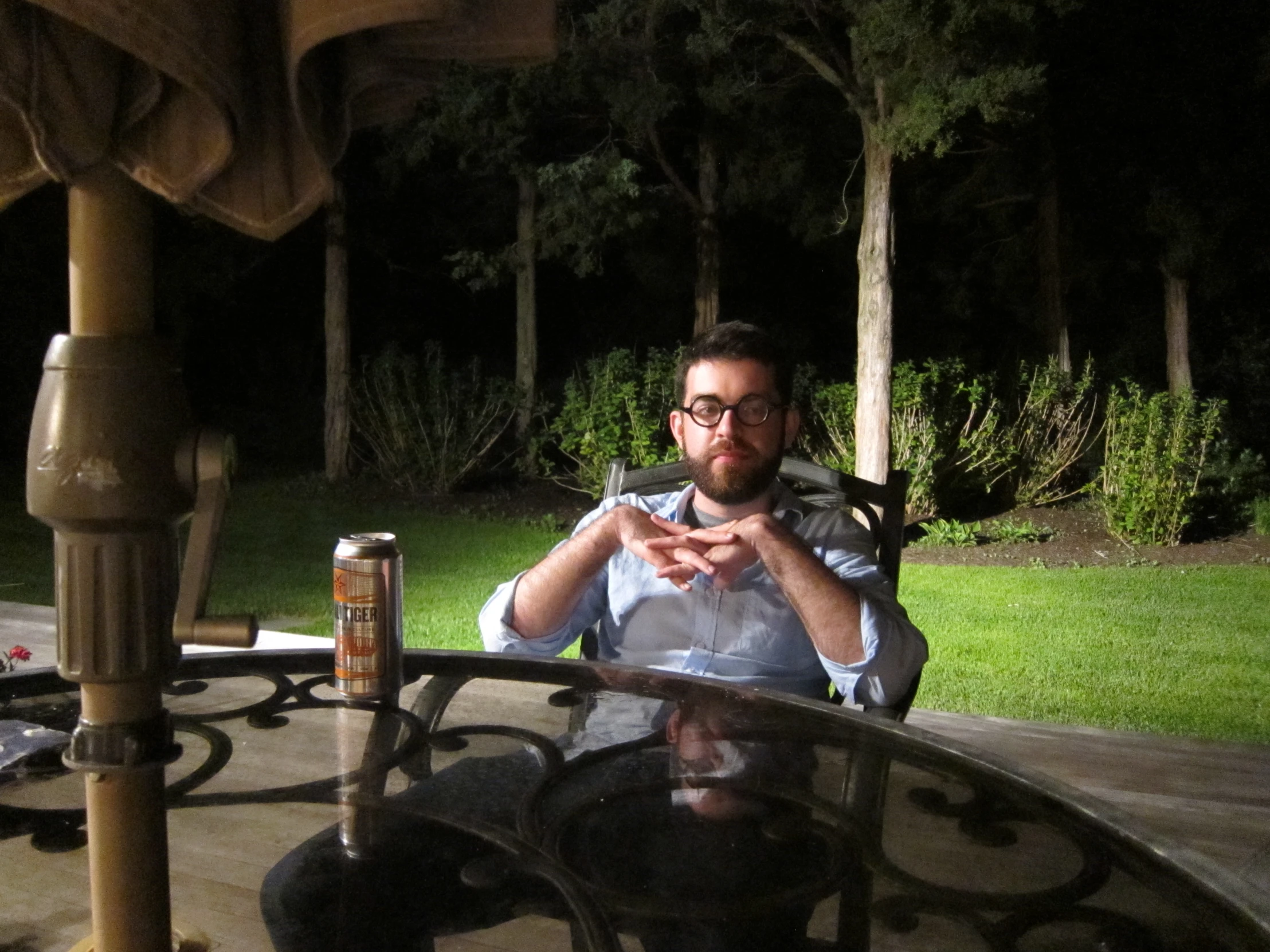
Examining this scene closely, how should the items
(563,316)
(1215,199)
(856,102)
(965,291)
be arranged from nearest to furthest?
(856,102)
(1215,199)
(965,291)
(563,316)

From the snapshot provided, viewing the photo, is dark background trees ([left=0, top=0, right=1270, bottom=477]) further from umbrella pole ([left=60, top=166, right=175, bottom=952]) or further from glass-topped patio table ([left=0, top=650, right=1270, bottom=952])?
umbrella pole ([left=60, top=166, right=175, bottom=952])

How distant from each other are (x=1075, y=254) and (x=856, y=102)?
5928mm

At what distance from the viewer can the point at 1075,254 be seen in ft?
42.4

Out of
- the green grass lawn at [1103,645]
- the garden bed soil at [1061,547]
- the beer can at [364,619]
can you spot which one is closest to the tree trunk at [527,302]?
the garden bed soil at [1061,547]

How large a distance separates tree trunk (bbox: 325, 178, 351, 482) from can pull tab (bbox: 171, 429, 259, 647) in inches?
406

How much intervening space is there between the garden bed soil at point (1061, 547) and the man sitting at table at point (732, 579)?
535 centimetres

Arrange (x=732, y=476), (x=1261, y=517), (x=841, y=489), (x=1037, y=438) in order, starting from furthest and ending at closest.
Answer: (x=1037, y=438) → (x=1261, y=517) → (x=841, y=489) → (x=732, y=476)

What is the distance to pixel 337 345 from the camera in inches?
428

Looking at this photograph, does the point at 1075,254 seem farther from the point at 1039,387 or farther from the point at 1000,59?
the point at 1000,59

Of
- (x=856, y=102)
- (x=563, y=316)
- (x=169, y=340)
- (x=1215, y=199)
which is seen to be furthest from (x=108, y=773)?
(x=563, y=316)

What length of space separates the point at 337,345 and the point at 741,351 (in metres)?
9.29

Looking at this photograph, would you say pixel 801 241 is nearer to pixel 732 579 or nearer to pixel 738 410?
pixel 738 410

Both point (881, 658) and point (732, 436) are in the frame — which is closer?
point (881, 658)

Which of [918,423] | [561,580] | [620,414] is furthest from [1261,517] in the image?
[561,580]
